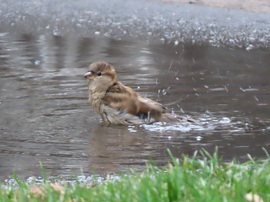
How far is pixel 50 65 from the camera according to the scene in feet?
38.4

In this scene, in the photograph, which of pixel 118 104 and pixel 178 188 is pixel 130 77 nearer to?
pixel 118 104

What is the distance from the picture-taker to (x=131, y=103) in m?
8.84

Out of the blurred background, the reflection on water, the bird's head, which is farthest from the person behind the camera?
the bird's head

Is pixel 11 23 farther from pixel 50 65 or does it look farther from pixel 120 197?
pixel 120 197

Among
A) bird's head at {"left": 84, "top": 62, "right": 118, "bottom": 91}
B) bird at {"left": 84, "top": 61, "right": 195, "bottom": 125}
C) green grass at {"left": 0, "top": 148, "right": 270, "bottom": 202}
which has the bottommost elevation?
bird at {"left": 84, "top": 61, "right": 195, "bottom": 125}

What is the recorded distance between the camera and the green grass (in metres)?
4.86

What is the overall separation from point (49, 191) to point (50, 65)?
6.62 metres

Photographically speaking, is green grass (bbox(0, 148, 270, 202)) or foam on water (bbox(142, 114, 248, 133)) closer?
green grass (bbox(0, 148, 270, 202))

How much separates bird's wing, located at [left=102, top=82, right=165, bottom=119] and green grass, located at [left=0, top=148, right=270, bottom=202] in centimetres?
319

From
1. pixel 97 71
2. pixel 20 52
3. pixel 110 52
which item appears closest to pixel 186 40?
pixel 110 52

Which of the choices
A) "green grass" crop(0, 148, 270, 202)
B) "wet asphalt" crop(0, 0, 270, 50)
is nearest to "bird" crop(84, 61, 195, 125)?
"green grass" crop(0, 148, 270, 202)

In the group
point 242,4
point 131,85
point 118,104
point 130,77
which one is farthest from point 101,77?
point 242,4

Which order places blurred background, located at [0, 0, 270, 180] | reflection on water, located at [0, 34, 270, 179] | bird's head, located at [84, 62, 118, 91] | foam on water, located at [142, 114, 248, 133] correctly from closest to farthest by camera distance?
reflection on water, located at [0, 34, 270, 179] → blurred background, located at [0, 0, 270, 180] → foam on water, located at [142, 114, 248, 133] → bird's head, located at [84, 62, 118, 91]

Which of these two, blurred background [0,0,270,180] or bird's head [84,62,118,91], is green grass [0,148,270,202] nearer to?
blurred background [0,0,270,180]
